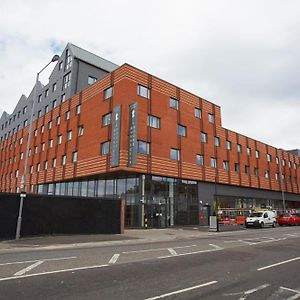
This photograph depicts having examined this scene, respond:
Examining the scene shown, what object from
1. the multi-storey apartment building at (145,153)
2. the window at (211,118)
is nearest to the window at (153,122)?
the multi-storey apartment building at (145,153)

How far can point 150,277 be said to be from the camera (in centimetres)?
829

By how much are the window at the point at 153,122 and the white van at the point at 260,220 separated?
13.9 meters

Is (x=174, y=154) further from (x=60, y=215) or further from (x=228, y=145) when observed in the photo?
(x=60, y=215)

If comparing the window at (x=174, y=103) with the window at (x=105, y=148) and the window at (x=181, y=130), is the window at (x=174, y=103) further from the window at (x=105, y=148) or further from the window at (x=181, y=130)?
the window at (x=105, y=148)

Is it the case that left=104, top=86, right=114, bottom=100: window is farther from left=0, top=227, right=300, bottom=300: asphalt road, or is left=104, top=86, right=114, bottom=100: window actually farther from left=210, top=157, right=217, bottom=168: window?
left=0, top=227, right=300, bottom=300: asphalt road

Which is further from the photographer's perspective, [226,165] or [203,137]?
[226,165]

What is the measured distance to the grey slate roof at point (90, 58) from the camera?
159 ft

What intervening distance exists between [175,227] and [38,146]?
24.3 meters

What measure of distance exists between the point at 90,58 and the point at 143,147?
2406 cm

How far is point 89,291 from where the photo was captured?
6.83 meters

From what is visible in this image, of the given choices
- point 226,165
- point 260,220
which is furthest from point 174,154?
point 260,220

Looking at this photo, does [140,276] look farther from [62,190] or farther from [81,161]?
[62,190]

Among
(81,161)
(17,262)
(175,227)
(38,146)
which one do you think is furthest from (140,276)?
(38,146)

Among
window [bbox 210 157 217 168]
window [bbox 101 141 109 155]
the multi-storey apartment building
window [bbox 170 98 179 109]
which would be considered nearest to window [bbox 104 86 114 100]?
the multi-storey apartment building
